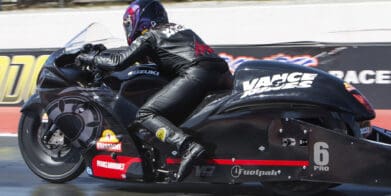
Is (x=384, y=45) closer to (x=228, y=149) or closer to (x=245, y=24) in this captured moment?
(x=245, y=24)

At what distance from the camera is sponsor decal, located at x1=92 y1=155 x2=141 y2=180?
604 centimetres

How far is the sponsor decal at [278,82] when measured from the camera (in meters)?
5.54

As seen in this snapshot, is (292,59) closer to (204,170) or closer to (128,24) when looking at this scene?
(128,24)

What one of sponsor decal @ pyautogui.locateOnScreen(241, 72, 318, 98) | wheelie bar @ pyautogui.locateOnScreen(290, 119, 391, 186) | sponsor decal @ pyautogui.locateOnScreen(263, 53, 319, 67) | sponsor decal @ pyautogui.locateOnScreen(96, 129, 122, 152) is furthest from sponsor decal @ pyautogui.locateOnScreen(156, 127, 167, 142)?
sponsor decal @ pyautogui.locateOnScreen(263, 53, 319, 67)

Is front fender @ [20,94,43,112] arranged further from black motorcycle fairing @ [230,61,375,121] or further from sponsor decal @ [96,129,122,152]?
black motorcycle fairing @ [230,61,375,121]

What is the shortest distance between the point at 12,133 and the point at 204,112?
5442mm

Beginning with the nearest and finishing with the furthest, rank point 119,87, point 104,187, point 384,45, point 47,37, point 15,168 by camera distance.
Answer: point 119,87
point 104,187
point 15,168
point 384,45
point 47,37

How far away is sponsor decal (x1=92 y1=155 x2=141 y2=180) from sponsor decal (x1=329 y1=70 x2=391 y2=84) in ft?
15.3

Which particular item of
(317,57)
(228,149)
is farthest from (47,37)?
(228,149)

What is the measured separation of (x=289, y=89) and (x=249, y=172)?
729 millimetres

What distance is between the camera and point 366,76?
9742 millimetres

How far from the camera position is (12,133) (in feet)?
34.3

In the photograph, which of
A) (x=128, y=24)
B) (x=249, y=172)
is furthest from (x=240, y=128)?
(x=128, y=24)

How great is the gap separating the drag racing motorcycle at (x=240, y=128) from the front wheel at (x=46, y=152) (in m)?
0.03
